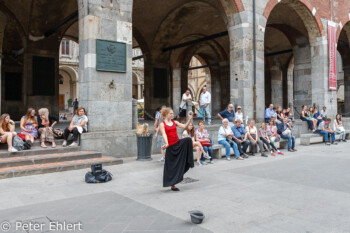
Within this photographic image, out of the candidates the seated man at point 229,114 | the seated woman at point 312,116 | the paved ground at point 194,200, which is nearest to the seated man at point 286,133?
the seated man at point 229,114

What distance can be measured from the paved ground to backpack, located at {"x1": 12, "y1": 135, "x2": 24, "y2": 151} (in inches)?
59.3

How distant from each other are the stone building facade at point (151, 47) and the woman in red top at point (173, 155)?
3.75 metres

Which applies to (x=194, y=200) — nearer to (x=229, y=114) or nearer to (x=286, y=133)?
(x=229, y=114)

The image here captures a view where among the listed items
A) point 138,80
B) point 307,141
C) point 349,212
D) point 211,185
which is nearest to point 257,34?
point 307,141

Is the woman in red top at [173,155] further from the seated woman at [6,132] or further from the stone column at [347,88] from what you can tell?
the stone column at [347,88]

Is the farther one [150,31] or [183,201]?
[150,31]

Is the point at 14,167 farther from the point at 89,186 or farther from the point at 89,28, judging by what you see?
the point at 89,28

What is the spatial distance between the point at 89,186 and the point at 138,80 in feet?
116

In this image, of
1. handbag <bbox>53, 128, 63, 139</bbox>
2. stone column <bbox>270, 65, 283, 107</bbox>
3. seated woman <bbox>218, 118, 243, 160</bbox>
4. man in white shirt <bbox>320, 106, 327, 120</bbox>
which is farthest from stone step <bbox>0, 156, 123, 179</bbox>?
stone column <bbox>270, 65, 283, 107</bbox>

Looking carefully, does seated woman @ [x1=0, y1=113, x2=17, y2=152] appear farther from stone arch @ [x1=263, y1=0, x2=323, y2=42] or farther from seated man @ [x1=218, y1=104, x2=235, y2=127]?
stone arch @ [x1=263, y1=0, x2=323, y2=42]

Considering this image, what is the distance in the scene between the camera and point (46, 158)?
24.2ft

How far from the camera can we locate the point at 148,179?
6.36 m

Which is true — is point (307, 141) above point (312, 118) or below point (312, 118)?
below

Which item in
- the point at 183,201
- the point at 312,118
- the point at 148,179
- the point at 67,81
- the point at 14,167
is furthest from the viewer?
the point at 67,81
